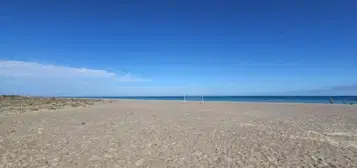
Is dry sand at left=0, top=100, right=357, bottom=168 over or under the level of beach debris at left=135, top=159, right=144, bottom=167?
over

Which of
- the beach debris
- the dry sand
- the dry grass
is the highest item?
the dry grass

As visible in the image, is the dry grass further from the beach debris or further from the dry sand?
the beach debris

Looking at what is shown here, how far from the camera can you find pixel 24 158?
8055 mm

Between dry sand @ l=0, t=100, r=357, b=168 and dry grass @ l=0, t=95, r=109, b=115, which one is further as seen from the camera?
dry grass @ l=0, t=95, r=109, b=115

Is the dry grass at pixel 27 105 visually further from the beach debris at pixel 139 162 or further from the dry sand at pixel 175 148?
the beach debris at pixel 139 162

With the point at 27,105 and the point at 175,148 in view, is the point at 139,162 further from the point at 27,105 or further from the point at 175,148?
the point at 27,105

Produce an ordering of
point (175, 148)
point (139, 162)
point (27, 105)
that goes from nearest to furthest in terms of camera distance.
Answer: point (139, 162) → point (175, 148) → point (27, 105)

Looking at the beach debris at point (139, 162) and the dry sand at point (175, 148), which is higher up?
the dry sand at point (175, 148)

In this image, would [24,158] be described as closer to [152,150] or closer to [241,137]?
[152,150]

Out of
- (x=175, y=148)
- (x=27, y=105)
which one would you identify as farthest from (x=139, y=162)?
(x=27, y=105)

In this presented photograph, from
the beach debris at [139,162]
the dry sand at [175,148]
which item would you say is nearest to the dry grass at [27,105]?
the dry sand at [175,148]

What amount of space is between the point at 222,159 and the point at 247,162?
773mm

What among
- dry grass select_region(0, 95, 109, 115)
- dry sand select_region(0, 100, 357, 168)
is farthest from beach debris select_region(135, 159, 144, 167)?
dry grass select_region(0, 95, 109, 115)

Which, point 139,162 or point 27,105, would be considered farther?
point 27,105
